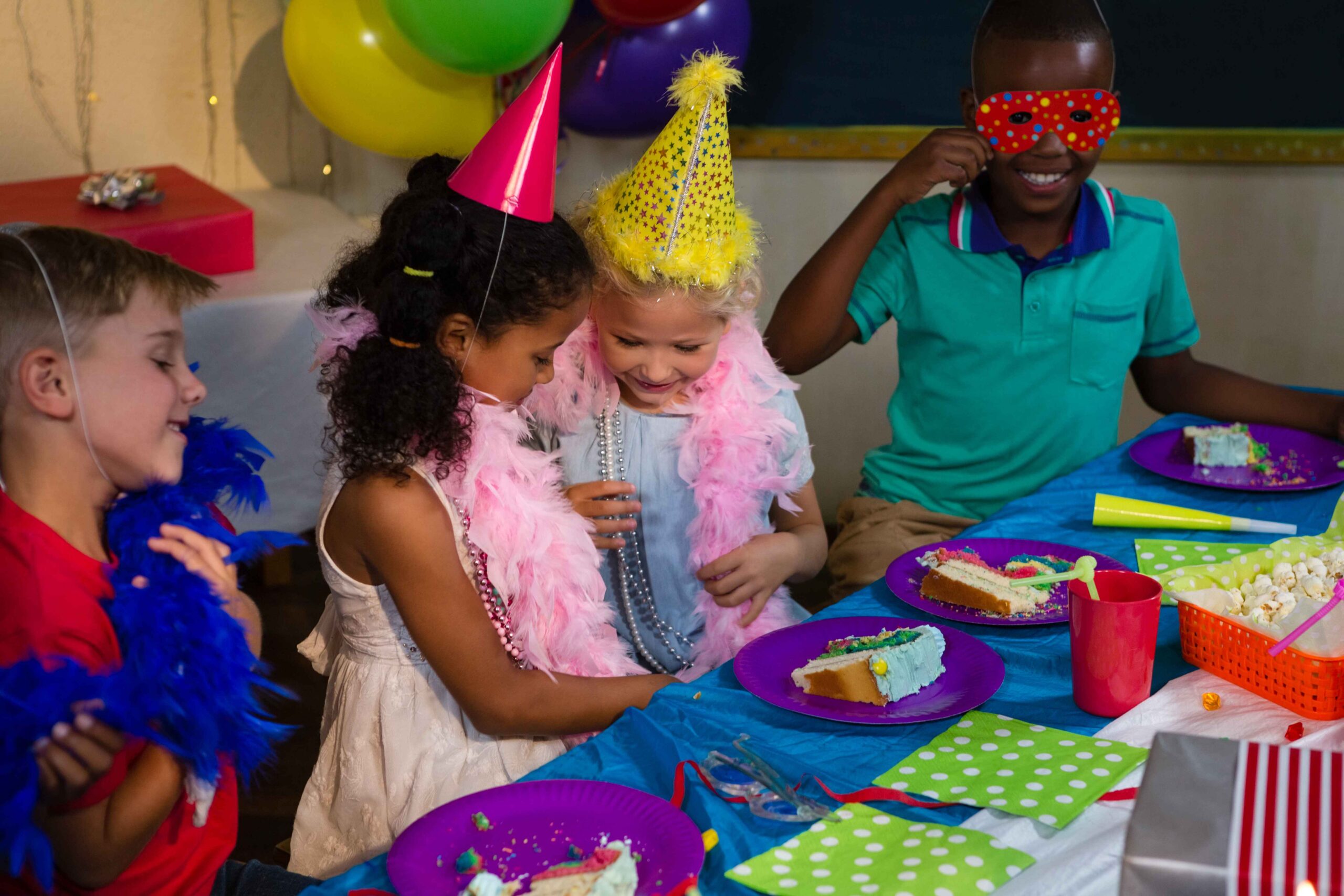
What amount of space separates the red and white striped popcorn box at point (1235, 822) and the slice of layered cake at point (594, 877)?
0.33 m

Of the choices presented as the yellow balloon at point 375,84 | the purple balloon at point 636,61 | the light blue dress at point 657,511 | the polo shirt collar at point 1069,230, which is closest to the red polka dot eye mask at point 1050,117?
the polo shirt collar at point 1069,230

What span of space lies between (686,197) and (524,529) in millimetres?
469

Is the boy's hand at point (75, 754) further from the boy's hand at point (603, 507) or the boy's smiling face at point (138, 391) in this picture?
the boy's hand at point (603, 507)

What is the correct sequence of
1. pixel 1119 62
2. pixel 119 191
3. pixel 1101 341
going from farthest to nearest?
pixel 1119 62 → pixel 119 191 → pixel 1101 341

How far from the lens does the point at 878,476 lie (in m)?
2.20

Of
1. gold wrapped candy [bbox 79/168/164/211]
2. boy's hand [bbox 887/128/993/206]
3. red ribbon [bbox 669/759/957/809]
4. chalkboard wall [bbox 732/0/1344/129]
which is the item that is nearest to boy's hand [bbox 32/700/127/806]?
red ribbon [bbox 669/759/957/809]

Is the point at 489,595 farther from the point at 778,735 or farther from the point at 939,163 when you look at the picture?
the point at 939,163

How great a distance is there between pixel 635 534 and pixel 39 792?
2.99 ft

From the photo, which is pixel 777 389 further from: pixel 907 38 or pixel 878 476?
pixel 907 38

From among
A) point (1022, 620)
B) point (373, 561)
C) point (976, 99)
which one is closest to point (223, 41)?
point (976, 99)

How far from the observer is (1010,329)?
2.11 meters

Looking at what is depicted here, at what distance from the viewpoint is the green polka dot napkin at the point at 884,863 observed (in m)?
0.89

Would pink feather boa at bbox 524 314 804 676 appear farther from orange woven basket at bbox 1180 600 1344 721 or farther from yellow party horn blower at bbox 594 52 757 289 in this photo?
orange woven basket at bbox 1180 600 1344 721

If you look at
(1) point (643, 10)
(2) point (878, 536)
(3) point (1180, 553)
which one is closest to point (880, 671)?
(3) point (1180, 553)
